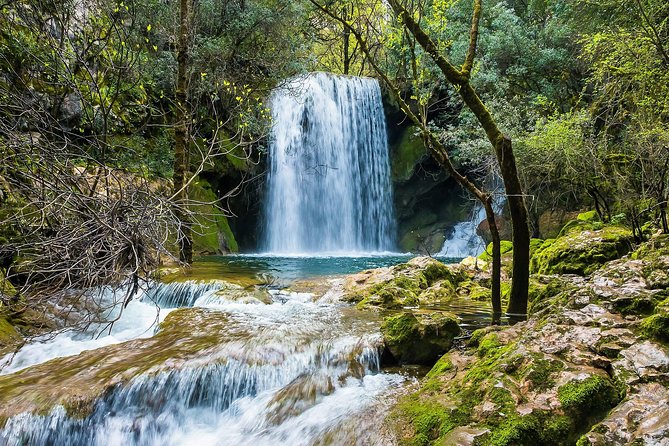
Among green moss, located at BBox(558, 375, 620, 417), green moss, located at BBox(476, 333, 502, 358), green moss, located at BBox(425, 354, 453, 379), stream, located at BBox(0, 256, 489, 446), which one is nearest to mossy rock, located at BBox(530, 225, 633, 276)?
stream, located at BBox(0, 256, 489, 446)

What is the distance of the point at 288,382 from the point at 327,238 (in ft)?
47.9

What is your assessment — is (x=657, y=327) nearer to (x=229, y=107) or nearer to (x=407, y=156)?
(x=229, y=107)

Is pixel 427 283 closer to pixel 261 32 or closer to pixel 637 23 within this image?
pixel 637 23

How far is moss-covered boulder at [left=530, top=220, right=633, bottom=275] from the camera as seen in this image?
23.2ft

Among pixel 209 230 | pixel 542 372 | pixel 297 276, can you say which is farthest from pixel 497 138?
pixel 209 230

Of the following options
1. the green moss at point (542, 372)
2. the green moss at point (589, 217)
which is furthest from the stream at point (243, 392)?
the green moss at point (589, 217)

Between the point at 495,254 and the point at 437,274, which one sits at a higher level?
the point at 495,254

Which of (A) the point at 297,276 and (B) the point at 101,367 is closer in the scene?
(B) the point at 101,367

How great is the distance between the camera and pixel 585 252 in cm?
739

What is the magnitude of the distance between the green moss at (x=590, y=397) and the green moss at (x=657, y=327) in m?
0.55

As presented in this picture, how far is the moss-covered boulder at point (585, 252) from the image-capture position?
709 centimetres

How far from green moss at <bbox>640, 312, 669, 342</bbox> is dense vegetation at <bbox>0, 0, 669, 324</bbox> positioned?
1833mm

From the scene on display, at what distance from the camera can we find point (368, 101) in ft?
65.2

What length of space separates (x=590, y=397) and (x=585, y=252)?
5870 mm
